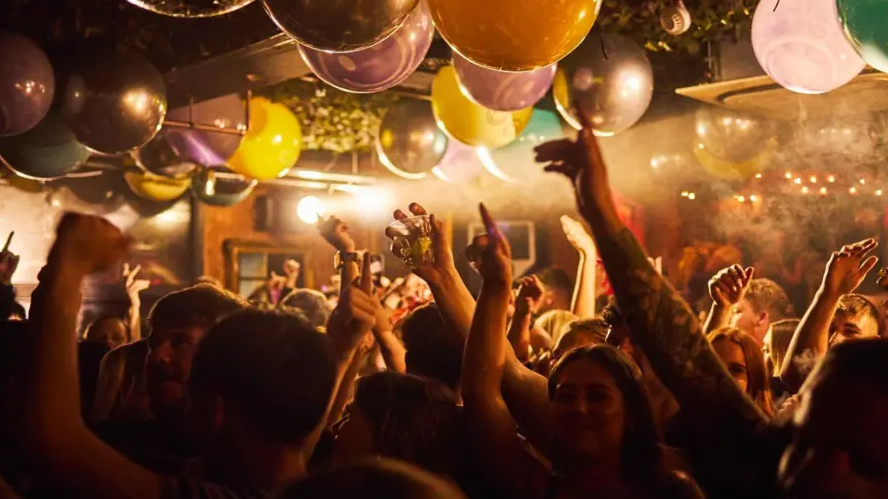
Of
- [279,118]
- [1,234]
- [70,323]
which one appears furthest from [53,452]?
[1,234]

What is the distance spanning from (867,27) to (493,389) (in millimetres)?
1587

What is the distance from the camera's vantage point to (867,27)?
282 cm

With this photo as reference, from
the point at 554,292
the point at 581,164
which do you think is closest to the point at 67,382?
the point at 581,164

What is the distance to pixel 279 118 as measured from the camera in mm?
6695

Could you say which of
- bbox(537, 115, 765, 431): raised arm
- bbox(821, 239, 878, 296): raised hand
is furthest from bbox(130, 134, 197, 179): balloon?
Answer: bbox(537, 115, 765, 431): raised arm

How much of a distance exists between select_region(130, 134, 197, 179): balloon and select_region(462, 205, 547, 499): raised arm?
4289 millimetres

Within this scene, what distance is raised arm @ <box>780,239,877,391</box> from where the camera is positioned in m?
2.61

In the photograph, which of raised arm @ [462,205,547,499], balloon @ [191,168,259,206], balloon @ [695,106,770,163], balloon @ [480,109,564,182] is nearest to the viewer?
raised arm @ [462,205,547,499]

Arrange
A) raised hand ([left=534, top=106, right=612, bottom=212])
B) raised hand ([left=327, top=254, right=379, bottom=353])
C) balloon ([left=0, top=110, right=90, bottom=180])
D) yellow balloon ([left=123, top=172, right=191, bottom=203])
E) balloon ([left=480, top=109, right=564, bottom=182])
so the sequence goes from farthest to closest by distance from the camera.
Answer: yellow balloon ([left=123, top=172, right=191, bottom=203]), balloon ([left=480, top=109, right=564, bottom=182]), balloon ([left=0, top=110, right=90, bottom=180]), raised hand ([left=327, top=254, right=379, bottom=353]), raised hand ([left=534, top=106, right=612, bottom=212])

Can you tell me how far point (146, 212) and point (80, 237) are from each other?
11.4 metres

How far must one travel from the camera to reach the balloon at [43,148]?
5.15m

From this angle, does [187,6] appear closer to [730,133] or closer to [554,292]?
[730,133]

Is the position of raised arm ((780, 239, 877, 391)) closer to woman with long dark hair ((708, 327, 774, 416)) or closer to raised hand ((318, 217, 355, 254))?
woman with long dark hair ((708, 327, 774, 416))

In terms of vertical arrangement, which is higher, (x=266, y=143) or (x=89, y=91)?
(x=89, y=91)
